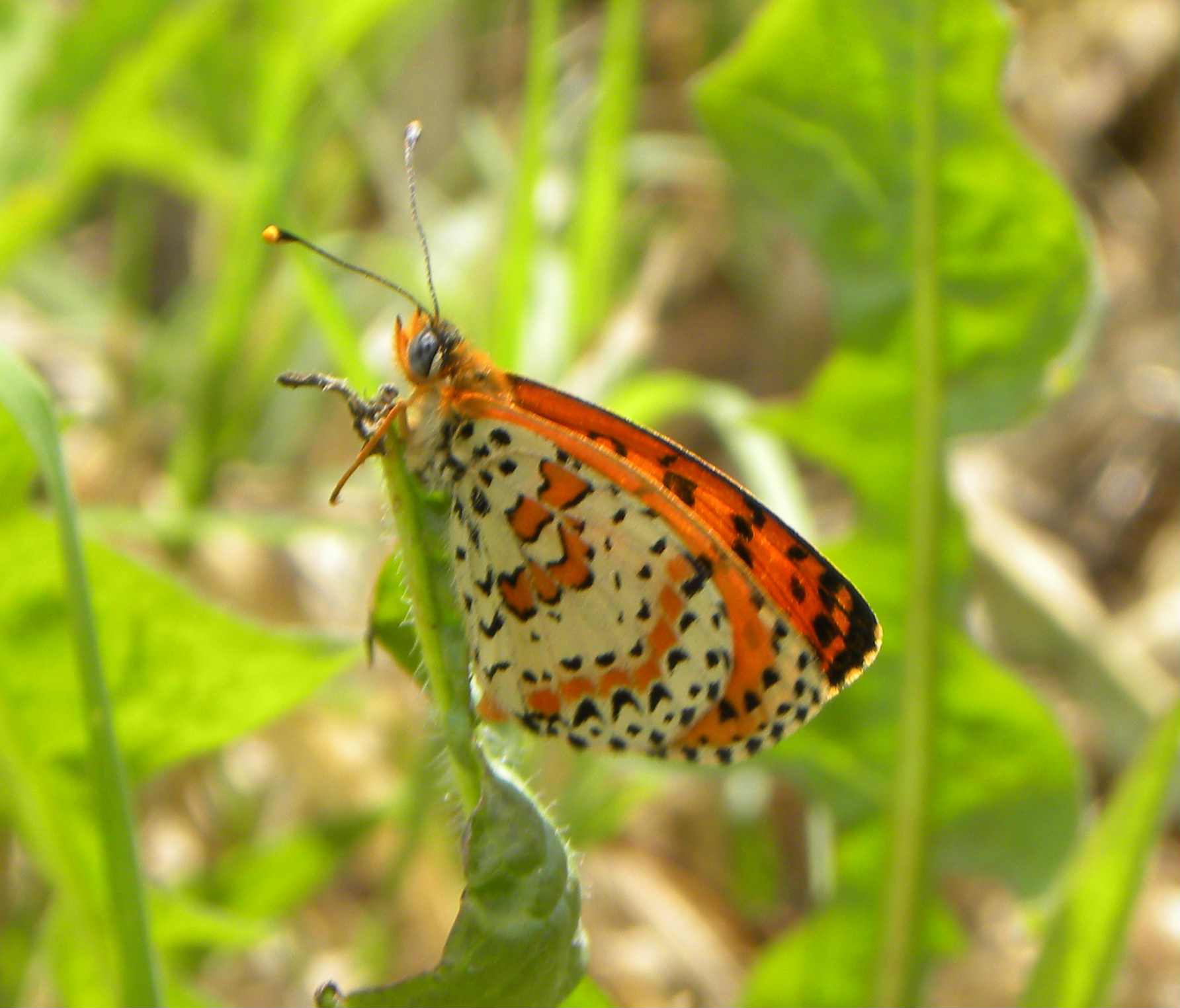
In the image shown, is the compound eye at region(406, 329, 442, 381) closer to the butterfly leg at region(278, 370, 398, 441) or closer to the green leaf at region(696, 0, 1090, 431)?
the butterfly leg at region(278, 370, 398, 441)

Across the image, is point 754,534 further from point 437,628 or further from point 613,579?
point 437,628

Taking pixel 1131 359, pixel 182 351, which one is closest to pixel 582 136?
pixel 182 351

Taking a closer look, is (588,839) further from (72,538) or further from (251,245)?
(72,538)

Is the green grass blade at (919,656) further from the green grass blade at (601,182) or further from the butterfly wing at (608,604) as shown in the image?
the green grass blade at (601,182)

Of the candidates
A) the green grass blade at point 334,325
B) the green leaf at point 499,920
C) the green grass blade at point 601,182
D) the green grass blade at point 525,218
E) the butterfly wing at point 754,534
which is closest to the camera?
the green leaf at point 499,920

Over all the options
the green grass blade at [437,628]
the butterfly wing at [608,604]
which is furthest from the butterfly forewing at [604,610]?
the green grass blade at [437,628]

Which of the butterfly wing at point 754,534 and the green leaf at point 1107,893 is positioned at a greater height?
the butterfly wing at point 754,534

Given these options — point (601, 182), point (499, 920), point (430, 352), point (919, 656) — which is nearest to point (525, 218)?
point (601, 182)
